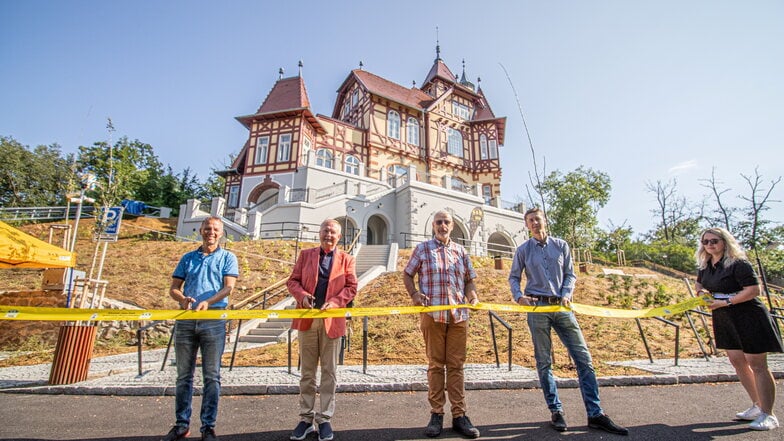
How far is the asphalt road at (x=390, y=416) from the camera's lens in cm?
309

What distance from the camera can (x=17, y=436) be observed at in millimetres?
3076

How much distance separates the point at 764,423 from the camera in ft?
10.4

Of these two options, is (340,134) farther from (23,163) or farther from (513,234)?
(23,163)

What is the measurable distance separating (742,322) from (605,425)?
164cm

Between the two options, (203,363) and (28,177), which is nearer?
(203,363)

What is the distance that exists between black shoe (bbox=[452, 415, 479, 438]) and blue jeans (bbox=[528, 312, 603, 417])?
0.76 meters

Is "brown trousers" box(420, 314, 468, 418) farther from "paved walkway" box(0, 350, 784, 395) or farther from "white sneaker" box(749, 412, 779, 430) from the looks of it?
"white sneaker" box(749, 412, 779, 430)

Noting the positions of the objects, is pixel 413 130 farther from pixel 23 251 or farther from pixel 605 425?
pixel 605 425

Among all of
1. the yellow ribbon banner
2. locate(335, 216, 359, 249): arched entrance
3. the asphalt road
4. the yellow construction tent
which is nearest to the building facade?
locate(335, 216, 359, 249): arched entrance

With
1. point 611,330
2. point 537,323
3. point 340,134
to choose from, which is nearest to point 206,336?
point 537,323

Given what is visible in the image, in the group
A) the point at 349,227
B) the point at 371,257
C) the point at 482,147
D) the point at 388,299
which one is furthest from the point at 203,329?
the point at 482,147

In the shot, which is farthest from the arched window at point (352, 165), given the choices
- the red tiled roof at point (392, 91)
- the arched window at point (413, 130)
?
the red tiled roof at point (392, 91)

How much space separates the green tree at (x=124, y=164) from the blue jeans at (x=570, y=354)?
33.1 m

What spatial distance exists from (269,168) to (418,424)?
77.0 ft
